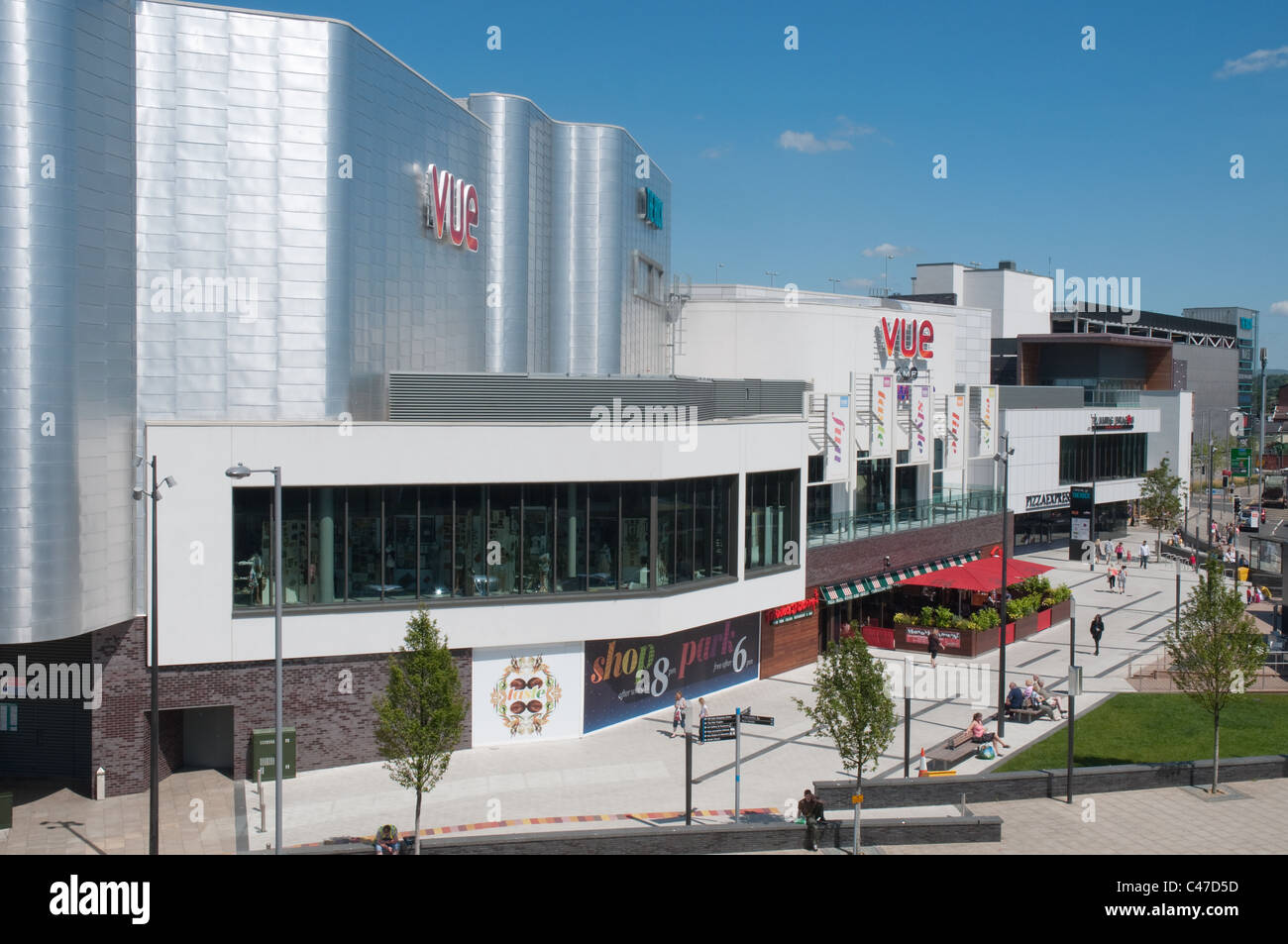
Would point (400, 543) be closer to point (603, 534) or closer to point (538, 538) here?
point (538, 538)

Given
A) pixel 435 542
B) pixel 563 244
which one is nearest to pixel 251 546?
pixel 435 542

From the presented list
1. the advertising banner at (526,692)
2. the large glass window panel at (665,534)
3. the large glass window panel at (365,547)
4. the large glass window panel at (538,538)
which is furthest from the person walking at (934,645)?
the large glass window panel at (365,547)

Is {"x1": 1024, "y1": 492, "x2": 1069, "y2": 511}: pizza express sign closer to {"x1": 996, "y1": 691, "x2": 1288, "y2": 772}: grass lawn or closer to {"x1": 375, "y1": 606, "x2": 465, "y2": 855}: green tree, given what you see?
{"x1": 996, "y1": 691, "x2": 1288, "y2": 772}: grass lawn

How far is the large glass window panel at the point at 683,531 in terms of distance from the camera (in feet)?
109

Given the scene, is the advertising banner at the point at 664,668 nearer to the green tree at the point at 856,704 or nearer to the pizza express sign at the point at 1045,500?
the green tree at the point at 856,704

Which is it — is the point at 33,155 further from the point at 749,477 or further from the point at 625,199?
the point at 625,199

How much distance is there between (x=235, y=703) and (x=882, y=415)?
2920 cm

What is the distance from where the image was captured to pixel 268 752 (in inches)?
1047

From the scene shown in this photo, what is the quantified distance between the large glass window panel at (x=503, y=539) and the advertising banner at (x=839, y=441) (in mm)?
17077

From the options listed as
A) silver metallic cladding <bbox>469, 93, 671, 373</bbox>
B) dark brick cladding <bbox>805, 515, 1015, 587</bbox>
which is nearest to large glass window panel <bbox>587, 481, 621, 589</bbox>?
dark brick cladding <bbox>805, 515, 1015, 587</bbox>

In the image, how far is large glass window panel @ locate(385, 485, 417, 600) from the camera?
95.7 ft

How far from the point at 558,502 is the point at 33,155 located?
14499 mm

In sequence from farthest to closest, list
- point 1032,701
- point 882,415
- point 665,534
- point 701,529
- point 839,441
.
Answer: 1. point 882,415
2. point 839,441
3. point 701,529
4. point 1032,701
5. point 665,534
